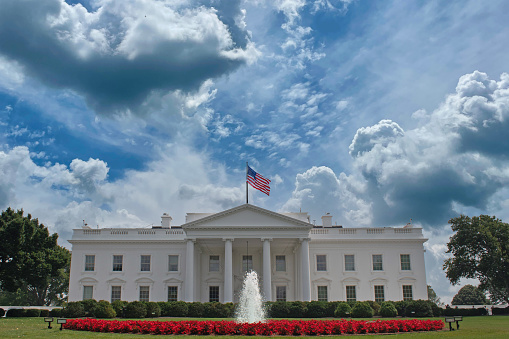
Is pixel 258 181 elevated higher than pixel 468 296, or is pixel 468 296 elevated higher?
pixel 258 181

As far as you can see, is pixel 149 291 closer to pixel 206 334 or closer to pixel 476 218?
pixel 206 334

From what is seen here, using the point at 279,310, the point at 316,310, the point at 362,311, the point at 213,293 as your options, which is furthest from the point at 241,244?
the point at 362,311

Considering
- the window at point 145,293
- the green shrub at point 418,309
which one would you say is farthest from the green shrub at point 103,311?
the green shrub at point 418,309

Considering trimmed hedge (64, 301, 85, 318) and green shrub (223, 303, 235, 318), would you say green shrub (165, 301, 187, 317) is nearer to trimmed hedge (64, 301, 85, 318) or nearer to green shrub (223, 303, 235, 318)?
green shrub (223, 303, 235, 318)

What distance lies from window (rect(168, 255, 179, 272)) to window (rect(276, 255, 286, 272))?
10.4 m

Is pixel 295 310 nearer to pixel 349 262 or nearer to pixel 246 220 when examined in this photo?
pixel 246 220

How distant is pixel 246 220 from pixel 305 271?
722 cm

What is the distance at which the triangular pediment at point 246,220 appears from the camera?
42.3 m

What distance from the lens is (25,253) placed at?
4056 centimetres

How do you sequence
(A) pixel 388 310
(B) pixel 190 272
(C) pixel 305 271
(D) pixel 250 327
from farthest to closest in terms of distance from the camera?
(B) pixel 190 272, (C) pixel 305 271, (A) pixel 388 310, (D) pixel 250 327

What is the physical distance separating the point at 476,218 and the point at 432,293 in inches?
3648

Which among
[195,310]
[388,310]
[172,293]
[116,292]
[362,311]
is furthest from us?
[172,293]

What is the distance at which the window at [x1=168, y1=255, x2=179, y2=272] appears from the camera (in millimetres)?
46156

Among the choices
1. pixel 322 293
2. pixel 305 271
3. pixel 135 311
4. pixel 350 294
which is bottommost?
pixel 135 311
